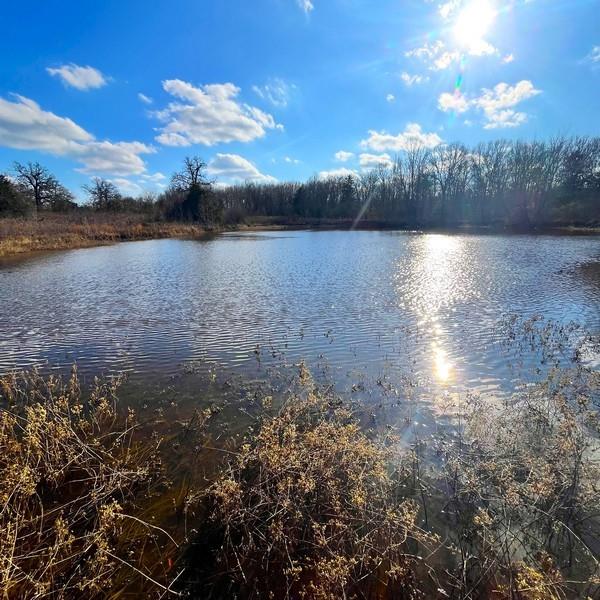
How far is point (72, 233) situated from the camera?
118 ft

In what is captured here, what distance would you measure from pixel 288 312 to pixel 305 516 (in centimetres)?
872

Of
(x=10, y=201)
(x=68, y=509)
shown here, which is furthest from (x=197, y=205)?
(x=68, y=509)

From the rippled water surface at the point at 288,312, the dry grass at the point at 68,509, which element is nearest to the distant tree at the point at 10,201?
the rippled water surface at the point at 288,312

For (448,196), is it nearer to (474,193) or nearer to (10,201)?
(474,193)

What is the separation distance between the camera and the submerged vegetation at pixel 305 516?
9.80 ft

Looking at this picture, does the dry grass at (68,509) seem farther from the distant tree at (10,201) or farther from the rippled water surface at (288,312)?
the distant tree at (10,201)

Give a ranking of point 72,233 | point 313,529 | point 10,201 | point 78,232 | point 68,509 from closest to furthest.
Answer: point 313,529, point 68,509, point 72,233, point 78,232, point 10,201

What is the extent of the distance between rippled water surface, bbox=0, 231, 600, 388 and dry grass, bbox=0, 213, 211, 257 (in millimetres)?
9218

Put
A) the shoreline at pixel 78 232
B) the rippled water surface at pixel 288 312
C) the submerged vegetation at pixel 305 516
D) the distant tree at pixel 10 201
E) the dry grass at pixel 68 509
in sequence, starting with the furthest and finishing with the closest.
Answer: the distant tree at pixel 10 201, the shoreline at pixel 78 232, the rippled water surface at pixel 288 312, the submerged vegetation at pixel 305 516, the dry grass at pixel 68 509

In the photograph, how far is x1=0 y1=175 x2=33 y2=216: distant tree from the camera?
147 feet

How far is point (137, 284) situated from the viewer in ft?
55.1

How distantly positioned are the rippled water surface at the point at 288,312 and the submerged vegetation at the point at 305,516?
110 inches

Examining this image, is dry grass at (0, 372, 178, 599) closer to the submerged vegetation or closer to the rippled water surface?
the submerged vegetation

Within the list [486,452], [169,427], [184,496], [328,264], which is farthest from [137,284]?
[486,452]
